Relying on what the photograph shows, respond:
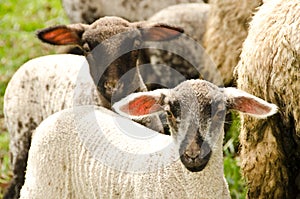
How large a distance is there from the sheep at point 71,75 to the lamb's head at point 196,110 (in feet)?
2.92

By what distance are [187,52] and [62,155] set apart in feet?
9.36

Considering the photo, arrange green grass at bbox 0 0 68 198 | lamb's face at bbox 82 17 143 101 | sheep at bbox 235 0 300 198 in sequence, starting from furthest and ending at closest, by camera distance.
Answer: green grass at bbox 0 0 68 198 < lamb's face at bbox 82 17 143 101 < sheep at bbox 235 0 300 198

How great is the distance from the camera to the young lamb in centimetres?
405

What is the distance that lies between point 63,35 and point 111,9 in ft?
9.31

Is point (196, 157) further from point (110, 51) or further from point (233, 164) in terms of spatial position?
point (233, 164)

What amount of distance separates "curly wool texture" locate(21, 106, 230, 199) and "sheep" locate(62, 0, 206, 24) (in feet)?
11.9

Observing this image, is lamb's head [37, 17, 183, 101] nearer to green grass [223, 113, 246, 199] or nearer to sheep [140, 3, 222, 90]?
green grass [223, 113, 246, 199]

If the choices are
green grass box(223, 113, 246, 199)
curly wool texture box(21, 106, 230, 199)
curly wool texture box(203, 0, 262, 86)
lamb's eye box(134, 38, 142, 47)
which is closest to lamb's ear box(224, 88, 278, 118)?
curly wool texture box(21, 106, 230, 199)

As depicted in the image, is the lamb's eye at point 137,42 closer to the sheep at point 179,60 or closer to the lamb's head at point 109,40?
the lamb's head at point 109,40

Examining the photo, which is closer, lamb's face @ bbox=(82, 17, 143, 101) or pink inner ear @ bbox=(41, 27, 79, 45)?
lamb's face @ bbox=(82, 17, 143, 101)

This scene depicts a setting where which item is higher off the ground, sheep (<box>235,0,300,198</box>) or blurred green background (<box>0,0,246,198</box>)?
sheep (<box>235,0,300,198</box>)

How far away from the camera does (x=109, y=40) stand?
207 inches

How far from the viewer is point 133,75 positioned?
5234mm

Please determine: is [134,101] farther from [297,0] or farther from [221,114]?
[297,0]
